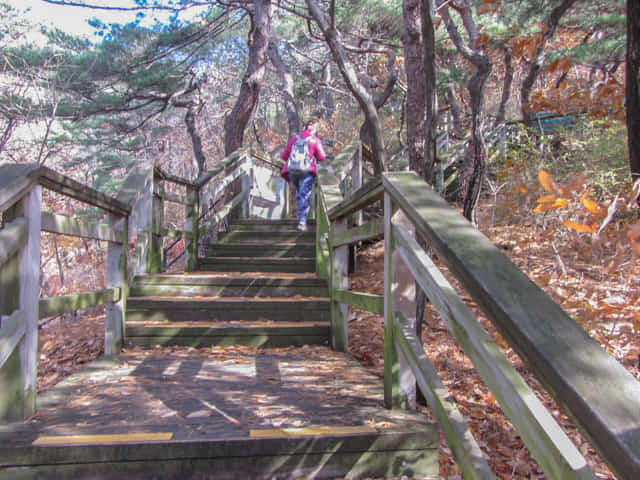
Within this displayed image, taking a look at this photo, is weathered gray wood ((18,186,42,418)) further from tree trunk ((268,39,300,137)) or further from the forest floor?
tree trunk ((268,39,300,137))

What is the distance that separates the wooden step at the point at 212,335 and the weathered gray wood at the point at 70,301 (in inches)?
18.9

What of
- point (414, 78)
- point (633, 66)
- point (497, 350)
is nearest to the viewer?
point (497, 350)

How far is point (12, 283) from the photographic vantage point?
218cm

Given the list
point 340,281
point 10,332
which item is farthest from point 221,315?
point 10,332

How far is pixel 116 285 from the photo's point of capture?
3.77m

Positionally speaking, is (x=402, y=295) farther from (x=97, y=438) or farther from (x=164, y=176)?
(x=164, y=176)

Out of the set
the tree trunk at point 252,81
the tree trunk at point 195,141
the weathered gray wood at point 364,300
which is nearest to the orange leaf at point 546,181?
the weathered gray wood at point 364,300

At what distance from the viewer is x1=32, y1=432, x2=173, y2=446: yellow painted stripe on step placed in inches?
74.7

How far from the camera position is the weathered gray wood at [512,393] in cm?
103

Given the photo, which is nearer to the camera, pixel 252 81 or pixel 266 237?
pixel 266 237

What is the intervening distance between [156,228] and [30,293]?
9.12ft

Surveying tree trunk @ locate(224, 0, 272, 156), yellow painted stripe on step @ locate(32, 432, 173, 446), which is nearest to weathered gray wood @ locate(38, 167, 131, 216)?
yellow painted stripe on step @ locate(32, 432, 173, 446)

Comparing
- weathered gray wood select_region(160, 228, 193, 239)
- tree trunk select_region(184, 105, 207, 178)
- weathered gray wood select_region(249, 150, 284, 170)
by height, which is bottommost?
weathered gray wood select_region(160, 228, 193, 239)

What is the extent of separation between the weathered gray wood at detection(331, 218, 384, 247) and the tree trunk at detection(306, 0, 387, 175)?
229 centimetres
